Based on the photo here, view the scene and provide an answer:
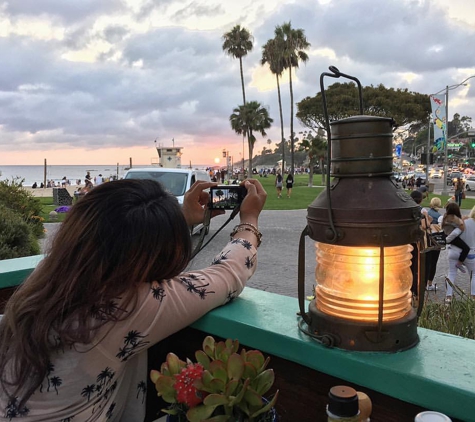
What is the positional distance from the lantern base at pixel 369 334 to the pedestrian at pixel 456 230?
629cm

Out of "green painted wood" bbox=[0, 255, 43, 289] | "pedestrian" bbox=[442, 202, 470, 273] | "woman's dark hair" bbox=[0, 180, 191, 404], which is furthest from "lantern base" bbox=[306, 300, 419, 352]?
"pedestrian" bbox=[442, 202, 470, 273]

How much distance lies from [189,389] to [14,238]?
561 cm

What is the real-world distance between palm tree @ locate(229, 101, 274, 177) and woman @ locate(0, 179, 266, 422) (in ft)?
165

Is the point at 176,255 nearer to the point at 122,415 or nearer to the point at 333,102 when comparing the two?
the point at 122,415

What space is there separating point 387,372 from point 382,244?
0.37 meters

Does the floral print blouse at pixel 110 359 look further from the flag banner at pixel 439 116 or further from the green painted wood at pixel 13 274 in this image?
the flag banner at pixel 439 116

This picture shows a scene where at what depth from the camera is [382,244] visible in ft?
4.09

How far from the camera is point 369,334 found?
4.37 feet

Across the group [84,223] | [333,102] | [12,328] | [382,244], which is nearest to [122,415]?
[12,328]

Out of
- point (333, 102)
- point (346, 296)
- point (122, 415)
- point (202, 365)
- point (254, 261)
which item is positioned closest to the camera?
point (202, 365)

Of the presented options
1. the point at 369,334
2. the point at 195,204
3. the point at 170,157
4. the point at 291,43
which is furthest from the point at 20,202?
the point at 170,157

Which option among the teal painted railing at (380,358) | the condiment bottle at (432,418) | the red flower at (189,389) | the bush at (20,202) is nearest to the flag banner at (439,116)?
the bush at (20,202)

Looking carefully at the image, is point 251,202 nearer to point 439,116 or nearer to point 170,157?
point 439,116

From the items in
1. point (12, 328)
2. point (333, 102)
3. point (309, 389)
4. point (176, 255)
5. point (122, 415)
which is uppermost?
point (333, 102)
